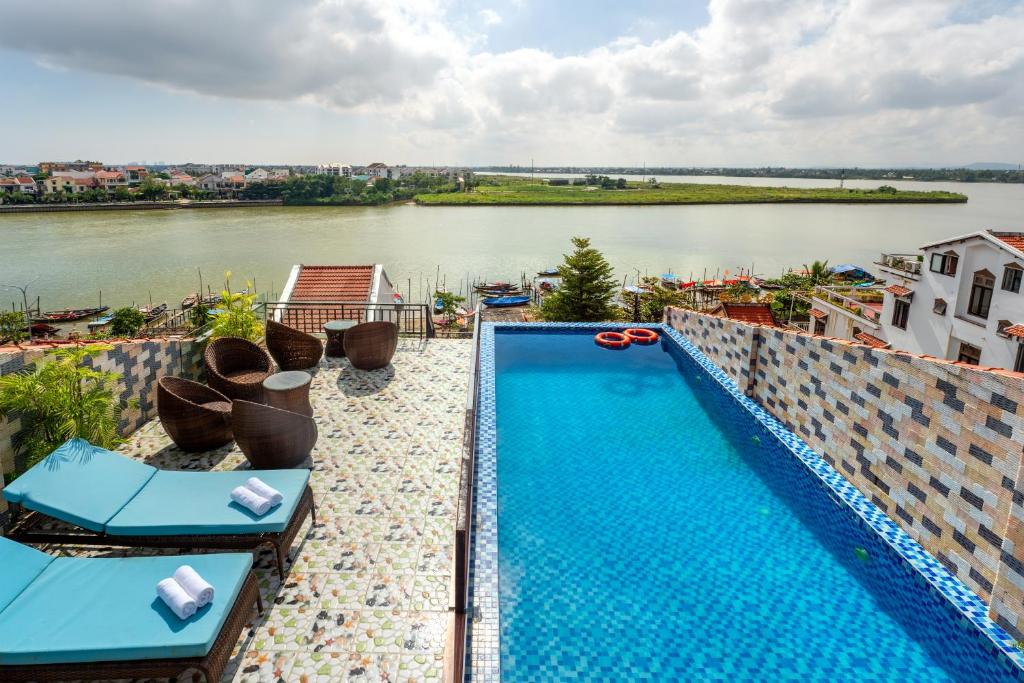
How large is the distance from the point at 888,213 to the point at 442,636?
279ft

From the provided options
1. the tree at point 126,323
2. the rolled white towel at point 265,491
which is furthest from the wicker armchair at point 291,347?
the tree at point 126,323

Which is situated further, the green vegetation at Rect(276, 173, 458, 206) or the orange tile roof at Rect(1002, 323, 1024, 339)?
the green vegetation at Rect(276, 173, 458, 206)

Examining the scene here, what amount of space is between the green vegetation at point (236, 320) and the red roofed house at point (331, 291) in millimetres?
2634

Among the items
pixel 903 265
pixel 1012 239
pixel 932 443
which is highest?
pixel 1012 239

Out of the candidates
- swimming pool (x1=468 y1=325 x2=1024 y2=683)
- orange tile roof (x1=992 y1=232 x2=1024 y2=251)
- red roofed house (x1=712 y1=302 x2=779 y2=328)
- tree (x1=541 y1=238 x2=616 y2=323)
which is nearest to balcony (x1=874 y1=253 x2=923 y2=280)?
orange tile roof (x1=992 y1=232 x2=1024 y2=251)

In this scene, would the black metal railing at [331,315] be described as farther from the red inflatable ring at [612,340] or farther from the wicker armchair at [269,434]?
the wicker armchair at [269,434]

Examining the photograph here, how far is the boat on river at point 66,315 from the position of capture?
2216 cm

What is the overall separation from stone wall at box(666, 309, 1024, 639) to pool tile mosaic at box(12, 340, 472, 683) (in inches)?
115

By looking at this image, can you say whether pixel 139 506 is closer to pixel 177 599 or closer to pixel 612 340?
pixel 177 599

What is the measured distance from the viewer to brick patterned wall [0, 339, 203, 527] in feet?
12.3

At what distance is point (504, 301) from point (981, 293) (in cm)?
1726

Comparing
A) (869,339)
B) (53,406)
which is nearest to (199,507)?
(53,406)

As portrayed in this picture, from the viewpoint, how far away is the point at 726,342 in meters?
6.44

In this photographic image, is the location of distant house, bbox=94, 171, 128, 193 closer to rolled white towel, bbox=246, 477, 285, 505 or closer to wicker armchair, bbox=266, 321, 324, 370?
wicker armchair, bbox=266, 321, 324, 370
